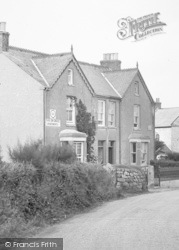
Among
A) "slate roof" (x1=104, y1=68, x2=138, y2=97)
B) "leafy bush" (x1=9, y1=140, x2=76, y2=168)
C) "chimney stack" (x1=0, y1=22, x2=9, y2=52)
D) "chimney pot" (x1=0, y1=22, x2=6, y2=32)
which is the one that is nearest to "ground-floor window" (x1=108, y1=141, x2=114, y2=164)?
"slate roof" (x1=104, y1=68, x2=138, y2=97)

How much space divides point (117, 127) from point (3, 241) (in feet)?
103

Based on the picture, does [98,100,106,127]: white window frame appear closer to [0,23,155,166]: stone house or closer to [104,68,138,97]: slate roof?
[0,23,155,166]: stone house

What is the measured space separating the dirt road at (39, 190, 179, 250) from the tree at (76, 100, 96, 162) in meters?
18.2

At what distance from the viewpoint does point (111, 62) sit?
163 feet

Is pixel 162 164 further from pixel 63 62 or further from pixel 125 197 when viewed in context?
pixel 125 197

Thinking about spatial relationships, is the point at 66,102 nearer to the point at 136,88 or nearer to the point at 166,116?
the point at 136,88

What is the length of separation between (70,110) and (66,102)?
0.84 metres

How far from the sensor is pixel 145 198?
23344 mm

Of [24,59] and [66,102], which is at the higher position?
[24,59]

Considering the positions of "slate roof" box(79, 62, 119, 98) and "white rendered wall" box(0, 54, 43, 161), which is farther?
"slate roof" box(79, 62, 119, 98)

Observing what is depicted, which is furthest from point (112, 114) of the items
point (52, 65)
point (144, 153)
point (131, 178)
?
point (131, 178)

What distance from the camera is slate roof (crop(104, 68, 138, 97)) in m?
44.5

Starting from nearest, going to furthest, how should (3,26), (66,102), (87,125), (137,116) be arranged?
(66,102)
(3,26)
(87,125)
(137,116)

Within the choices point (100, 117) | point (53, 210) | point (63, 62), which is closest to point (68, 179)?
point (53, 210)
